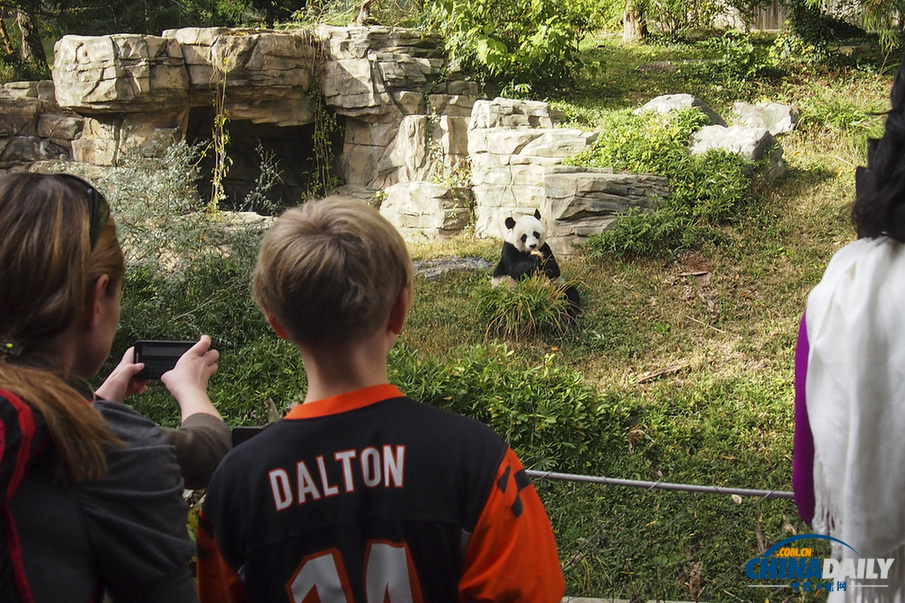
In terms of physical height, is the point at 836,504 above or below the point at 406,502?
below

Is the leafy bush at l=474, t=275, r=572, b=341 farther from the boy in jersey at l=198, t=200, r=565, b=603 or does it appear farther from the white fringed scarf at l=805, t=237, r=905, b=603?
the boy in jersey at l=198, t=200, r=565, b=603

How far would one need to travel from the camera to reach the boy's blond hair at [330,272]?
132 centimetres

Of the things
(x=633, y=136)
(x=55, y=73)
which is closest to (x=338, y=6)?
(x=55, y=73)

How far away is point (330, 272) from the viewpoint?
131 cm

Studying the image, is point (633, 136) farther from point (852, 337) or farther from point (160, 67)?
point (852, 337)

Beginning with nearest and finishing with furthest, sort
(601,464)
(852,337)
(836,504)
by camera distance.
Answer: (852,337), (836,504), (601,464)

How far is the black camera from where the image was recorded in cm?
170

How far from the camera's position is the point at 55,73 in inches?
413

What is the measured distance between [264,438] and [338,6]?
13.5 meters

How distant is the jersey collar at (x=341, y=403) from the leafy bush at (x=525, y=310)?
15.0ft

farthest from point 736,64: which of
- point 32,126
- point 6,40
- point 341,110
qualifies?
point 6,40

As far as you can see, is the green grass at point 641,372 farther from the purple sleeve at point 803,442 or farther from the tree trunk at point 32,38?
the tree trunk at point 32,38

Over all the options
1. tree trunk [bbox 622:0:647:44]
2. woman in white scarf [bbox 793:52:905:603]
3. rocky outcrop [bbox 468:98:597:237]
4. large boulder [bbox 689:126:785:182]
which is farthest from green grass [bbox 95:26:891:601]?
tree trunk [bbox 622:0:647:44]

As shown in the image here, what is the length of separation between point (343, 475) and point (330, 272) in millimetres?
365
